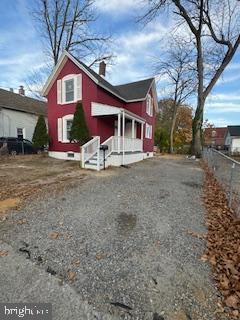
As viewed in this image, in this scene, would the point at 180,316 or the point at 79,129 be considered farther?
the point at 79,129

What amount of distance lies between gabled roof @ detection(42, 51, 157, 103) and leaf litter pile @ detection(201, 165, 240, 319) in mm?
10314

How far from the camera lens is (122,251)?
318cm

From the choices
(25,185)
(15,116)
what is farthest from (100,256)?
(15,116)

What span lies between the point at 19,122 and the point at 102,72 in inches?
383

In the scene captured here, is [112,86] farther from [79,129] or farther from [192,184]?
[192,184]

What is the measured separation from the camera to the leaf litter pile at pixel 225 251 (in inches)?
91.9

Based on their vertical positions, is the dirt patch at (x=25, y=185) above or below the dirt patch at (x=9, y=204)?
above

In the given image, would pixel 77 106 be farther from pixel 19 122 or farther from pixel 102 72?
A: pixel 19 122

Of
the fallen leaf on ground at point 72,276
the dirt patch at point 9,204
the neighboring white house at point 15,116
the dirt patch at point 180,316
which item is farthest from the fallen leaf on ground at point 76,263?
the neighboring white house at point 15,116

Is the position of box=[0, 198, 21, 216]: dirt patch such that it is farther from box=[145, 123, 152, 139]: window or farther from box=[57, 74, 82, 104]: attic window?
box=[145, 123, 152, 139]: window

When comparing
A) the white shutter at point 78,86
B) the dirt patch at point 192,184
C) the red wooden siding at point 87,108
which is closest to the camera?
the dirt patch at point 192,184

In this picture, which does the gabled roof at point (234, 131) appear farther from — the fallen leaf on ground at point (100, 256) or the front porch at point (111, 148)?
the fallen leaf on ground at point (100, 256)

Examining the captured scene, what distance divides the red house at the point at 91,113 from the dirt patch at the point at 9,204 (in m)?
5.04

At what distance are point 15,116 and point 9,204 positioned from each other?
18.0 metres
